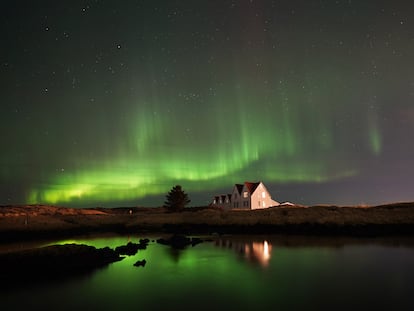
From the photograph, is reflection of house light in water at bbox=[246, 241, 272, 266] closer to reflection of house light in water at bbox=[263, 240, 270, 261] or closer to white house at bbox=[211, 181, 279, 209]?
reflection of house light in water at bbox=[263, 240, 270, 261]

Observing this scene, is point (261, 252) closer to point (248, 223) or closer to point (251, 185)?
point (248, 223)

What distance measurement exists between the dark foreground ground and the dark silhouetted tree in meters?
15.1

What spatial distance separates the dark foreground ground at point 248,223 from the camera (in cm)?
4969

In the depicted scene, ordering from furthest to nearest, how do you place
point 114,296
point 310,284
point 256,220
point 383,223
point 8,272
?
point 256,220 < point 383,223 < point 8,272 < point 310,284 < point 114,296

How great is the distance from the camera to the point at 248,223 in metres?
59.9

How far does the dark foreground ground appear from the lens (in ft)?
163

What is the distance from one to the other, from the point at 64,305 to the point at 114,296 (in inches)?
113

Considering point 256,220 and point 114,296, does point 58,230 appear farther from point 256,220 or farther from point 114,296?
point 114,296

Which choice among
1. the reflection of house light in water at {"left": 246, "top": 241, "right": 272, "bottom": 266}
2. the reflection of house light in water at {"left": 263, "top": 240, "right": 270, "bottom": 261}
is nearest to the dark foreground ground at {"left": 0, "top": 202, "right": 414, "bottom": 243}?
the reflection of house light in water at {"left": 263, "top": 240, "right": 270, "bottom": 261}

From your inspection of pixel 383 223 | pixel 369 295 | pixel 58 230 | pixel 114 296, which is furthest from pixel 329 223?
pixel 58 230

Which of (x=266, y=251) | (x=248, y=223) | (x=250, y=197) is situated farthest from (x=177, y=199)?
(x=266, y=251)

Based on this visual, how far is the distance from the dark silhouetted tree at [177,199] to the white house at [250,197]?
13588 mm

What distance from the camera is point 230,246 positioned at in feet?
136

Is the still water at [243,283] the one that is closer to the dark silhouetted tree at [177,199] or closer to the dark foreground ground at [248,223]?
the dark foreground ground at [248,223]
